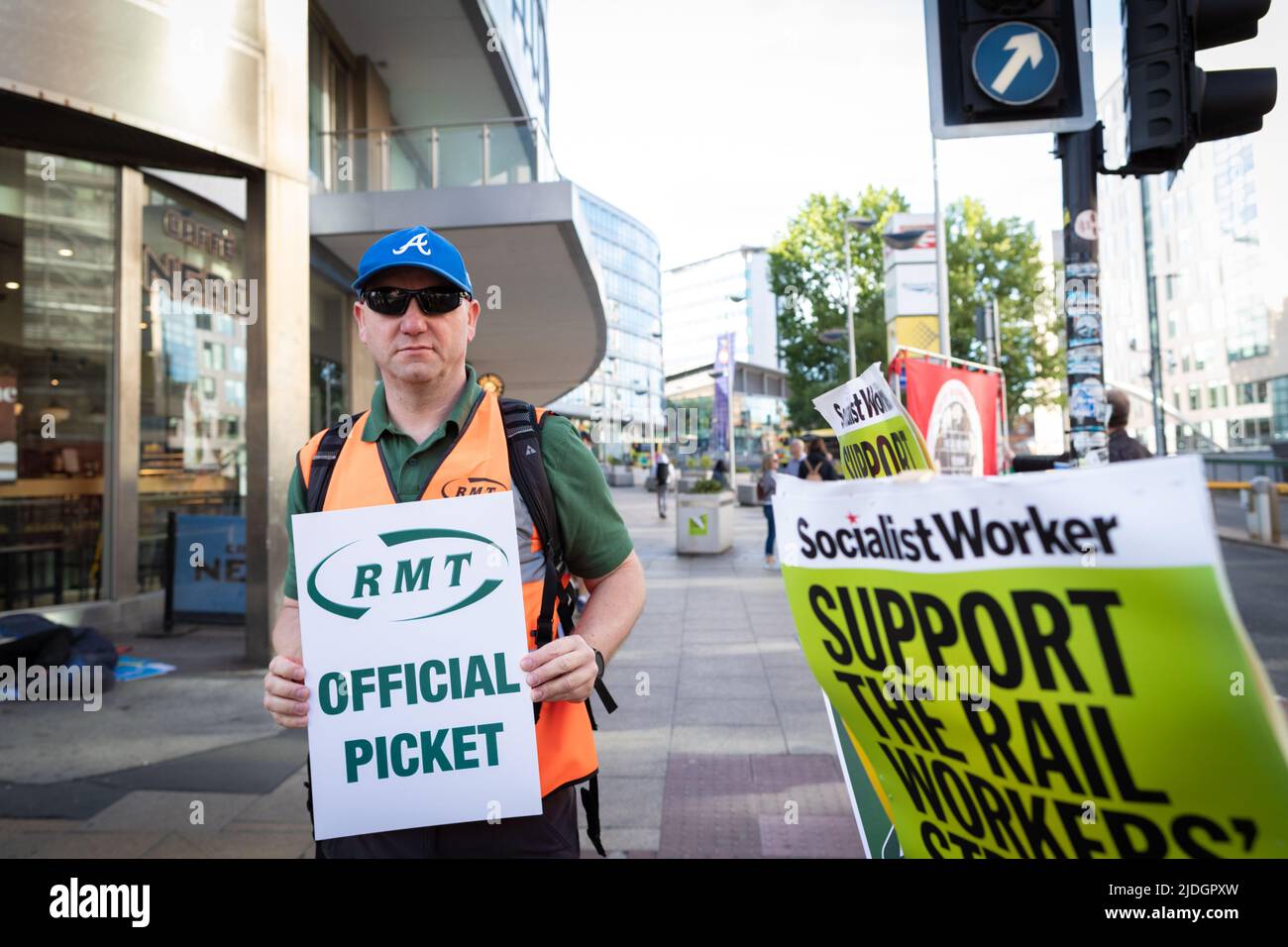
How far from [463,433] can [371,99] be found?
14755 mm

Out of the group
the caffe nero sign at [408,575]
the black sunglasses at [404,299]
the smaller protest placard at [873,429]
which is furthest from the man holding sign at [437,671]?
the smaller protest placard at [873,429]

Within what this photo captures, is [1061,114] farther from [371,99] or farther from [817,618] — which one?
[371,99]

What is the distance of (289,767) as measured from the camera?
4953 mm

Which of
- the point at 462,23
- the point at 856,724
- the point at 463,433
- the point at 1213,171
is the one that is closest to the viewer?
the point at 856,724

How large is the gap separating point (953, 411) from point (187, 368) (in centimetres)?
893

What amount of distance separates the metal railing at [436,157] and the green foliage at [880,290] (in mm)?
31046

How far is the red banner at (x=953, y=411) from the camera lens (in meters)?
5.51

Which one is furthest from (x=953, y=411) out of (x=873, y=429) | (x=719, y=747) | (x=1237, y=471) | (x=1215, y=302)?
(x=1215, y=302)

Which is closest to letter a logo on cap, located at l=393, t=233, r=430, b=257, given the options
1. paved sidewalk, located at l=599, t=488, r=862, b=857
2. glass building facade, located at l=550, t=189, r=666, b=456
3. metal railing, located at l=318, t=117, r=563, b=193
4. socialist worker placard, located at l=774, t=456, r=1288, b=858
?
socialist worker placard, located at l=774, t=456, r=1288, b=858

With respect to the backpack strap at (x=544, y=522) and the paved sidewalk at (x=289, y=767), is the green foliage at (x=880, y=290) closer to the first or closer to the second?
the paved sidewalk at (x=289, y=767)

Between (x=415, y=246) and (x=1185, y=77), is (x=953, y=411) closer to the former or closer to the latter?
(x=1185, y=77)

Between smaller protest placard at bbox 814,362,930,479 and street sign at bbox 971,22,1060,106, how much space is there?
166 cm
